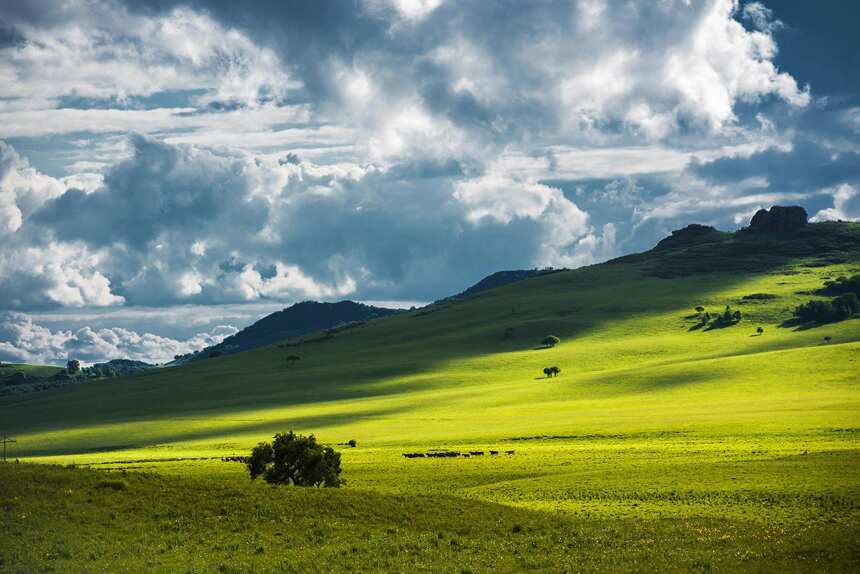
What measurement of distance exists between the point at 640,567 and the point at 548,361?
512 ft

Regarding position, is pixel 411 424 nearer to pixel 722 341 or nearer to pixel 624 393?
pixel 624 393

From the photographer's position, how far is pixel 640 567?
3900 centimetres

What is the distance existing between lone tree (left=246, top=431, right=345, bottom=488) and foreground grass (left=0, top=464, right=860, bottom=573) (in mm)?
12920

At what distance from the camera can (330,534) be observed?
46.4 meters

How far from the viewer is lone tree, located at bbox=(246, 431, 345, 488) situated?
221 ft

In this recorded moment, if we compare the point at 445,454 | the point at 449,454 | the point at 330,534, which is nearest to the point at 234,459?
the point at 445,454

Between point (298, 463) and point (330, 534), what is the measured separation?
22.7 m

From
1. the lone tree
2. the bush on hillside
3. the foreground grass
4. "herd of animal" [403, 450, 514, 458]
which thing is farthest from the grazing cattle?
the bush on hillside

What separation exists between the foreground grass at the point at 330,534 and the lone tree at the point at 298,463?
12.9 m

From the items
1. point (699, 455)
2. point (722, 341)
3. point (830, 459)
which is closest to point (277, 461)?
point (699, 455)

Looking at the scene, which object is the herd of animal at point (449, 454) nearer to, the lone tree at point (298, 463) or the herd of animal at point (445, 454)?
the herd of animal at point (445, 454)

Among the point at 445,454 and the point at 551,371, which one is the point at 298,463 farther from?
the point at 551,371

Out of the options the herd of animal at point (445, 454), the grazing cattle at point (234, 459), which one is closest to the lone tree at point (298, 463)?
the herd of animal at point (445, 454)

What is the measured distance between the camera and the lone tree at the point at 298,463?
2653 inches
